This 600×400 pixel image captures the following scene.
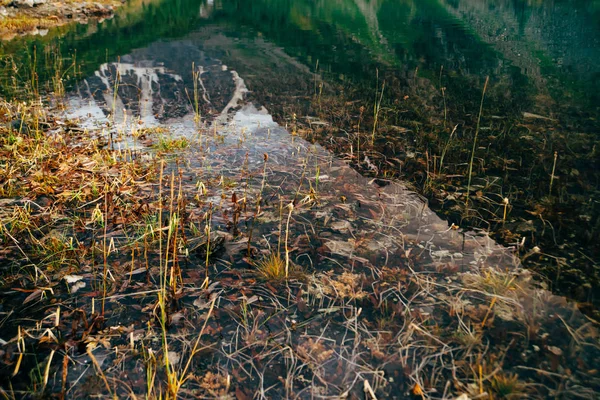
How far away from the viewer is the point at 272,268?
4812 mm

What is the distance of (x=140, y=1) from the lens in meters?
67.1

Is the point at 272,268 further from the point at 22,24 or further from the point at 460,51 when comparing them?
the point at 22,24

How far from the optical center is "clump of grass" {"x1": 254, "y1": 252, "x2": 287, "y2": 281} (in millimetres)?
4770

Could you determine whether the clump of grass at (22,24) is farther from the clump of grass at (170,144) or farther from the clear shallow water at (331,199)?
the clump of grass at (170,144)

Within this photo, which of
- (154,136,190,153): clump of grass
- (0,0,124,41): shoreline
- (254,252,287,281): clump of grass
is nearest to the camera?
(254,252,287,281): clump of grass

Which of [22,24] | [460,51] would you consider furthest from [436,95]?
[22,24]

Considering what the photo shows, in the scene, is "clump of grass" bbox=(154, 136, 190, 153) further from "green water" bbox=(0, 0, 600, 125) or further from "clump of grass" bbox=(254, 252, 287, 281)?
"green water" bbox=(0, 0, 600, 125)

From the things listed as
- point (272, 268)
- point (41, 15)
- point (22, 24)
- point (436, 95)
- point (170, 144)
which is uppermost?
point (436, 95)

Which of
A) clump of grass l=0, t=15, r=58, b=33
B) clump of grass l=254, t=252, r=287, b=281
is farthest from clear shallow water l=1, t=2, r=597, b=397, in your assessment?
clump of grass l=0, t=15, r=58, b=33

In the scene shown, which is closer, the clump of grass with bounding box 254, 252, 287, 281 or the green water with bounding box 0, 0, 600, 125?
the clump of grass with bounding box 254, 252, 287, 281

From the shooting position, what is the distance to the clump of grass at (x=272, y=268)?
15.6ft

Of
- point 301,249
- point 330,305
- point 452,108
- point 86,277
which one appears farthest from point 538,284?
point 452,108

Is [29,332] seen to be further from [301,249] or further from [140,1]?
[140,1]

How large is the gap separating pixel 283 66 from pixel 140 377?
58.9 feet
